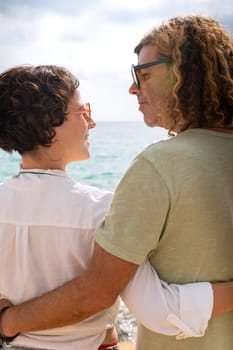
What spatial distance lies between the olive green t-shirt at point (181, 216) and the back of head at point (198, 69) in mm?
83

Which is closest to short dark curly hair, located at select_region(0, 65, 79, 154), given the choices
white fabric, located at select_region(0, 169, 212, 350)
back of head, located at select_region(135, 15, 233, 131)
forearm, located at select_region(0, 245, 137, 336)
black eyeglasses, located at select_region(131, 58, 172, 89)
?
white fabric, located at select_region(0, 169, 212, 350)

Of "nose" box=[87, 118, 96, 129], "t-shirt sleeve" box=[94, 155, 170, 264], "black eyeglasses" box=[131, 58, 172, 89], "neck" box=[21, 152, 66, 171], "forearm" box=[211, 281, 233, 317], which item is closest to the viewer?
"t-shirt sleeve" box=[94, 155, 170, 264]

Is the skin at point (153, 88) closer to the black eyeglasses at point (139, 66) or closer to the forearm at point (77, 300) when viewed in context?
the black eyeglasses at point (139, 66)

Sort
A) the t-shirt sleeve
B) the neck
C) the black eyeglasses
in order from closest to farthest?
the t-shirt sleeve
the black eyeglasses
the neck

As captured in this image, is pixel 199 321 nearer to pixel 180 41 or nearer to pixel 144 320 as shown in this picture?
pixel 144 320

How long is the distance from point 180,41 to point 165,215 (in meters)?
0.62

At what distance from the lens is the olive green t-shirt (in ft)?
5.09

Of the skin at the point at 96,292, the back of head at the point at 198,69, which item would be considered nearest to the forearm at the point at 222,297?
the skin at the point at 96,292

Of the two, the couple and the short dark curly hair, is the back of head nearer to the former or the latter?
the couple

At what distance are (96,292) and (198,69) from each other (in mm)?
824

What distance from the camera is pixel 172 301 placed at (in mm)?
1634

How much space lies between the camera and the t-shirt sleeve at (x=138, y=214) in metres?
1.54

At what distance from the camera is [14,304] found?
1890mm

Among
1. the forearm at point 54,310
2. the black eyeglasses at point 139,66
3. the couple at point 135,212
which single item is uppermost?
the black eyeglasses at point 139,66
